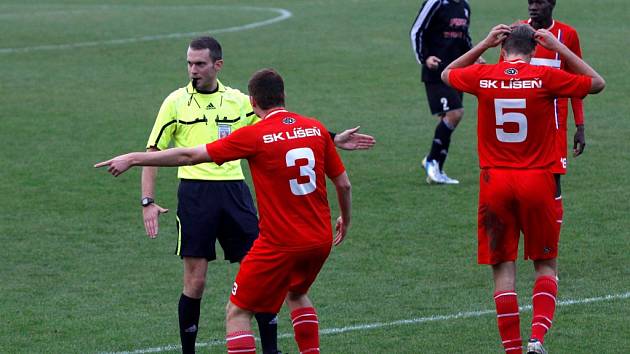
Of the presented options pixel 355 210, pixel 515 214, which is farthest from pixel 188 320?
pixel 355 210

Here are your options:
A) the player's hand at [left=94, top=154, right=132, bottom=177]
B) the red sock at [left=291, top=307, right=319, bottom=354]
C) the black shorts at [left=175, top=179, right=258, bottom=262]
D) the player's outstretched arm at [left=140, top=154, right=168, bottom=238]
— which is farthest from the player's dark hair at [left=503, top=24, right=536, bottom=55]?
the player's hand at [left=94, top=154, right=132, bottom=177]

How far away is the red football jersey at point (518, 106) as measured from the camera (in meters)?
8.57

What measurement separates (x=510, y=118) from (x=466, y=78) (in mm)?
429

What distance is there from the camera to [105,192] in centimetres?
1569

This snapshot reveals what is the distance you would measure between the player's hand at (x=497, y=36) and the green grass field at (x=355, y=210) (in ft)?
7.35

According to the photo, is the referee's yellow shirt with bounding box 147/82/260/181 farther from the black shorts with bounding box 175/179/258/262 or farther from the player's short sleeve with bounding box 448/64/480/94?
the player's short sleeve with bounding box 448/64/480/94

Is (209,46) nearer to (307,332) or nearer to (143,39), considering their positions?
(307,332)

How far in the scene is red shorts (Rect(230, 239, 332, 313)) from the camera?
7.93 m

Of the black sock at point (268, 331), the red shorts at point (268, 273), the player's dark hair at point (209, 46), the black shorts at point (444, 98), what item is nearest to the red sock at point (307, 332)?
the red shorts at point (268, 273)

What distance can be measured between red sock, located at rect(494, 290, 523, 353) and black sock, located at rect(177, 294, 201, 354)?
215cm

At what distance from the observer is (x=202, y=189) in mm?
9086

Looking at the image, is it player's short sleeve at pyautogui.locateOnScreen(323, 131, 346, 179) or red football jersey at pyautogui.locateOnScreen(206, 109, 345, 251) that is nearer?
red football jersey at pyautogui.locateOnScreen(206, 109, 345, 251)

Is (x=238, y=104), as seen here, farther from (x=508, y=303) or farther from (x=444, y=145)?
(x=444, y=145)

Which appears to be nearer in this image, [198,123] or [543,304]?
[543,304]
